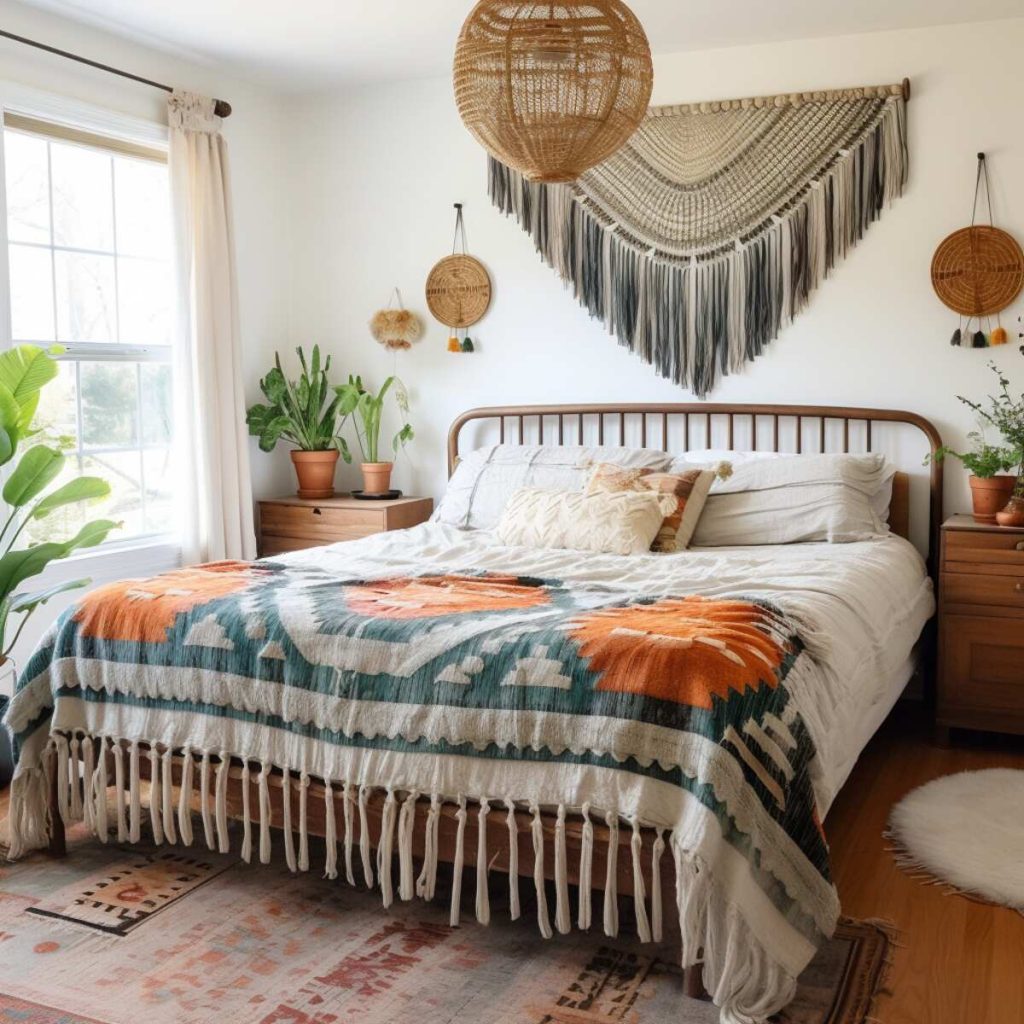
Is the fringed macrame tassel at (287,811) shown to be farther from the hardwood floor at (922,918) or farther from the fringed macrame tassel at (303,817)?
the hardwood floor at (922,918)

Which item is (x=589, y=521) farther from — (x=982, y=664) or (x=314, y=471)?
(x=314, y=471)

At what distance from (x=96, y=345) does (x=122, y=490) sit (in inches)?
22.3

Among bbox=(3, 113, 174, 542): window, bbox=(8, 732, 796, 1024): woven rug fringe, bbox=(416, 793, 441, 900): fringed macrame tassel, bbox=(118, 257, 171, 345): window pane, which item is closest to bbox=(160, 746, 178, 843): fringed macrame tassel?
bbox=(8, 732, 796, 1024): woven rug fringe

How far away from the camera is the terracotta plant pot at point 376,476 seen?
493cm

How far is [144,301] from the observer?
14.9ft

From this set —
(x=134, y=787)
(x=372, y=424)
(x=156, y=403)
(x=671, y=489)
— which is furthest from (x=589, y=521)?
(x=156, y=403)

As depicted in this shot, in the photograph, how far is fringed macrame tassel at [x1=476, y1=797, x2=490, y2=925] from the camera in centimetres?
233

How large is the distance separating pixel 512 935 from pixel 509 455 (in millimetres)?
2331

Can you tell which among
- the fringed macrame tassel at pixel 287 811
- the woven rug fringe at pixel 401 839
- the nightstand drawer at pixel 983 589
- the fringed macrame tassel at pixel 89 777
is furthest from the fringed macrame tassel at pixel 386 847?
the nightstand drawer at pixel 983 589

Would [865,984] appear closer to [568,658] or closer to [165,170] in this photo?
[568,658]

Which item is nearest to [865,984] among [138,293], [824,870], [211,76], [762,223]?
[824,870]

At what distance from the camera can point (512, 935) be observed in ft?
8.11

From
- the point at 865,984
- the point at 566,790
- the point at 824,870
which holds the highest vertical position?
the point at 566,790

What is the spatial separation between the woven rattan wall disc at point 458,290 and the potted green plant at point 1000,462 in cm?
198
